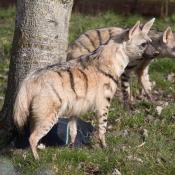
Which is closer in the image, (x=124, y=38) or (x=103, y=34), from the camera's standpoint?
(x=124, y=38)

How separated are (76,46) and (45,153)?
350 centimetres

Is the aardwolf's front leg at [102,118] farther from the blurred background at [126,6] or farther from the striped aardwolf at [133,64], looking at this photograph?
the blurred background at [126,6]

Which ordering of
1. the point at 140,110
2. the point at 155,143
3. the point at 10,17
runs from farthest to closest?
the point at 10,17
the point at 140,110
the point at 155,143

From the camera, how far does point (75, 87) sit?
22.9ft

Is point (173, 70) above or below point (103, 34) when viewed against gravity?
below

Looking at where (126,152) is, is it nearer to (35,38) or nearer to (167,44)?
(35,38)

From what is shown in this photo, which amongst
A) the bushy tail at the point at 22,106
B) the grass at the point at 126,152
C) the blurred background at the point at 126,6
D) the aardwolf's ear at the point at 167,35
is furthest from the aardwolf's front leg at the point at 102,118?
the blurred background at the point at 126,6

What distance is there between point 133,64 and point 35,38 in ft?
8.49

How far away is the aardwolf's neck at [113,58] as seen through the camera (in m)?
7.41

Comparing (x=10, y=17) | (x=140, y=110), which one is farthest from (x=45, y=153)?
(x=10, y=17)

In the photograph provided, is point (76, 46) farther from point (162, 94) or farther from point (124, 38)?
point (124, 38)

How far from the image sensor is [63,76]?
22.8 feet

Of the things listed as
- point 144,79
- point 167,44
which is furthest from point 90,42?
point 167,44

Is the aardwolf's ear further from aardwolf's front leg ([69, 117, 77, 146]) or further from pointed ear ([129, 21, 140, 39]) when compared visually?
aardwolf's front leg ([69, 117, 77, 146])
